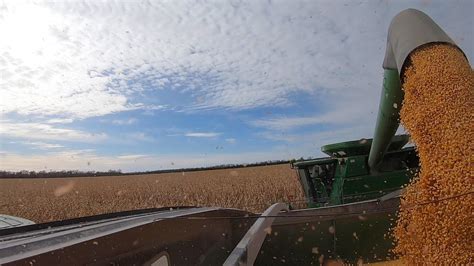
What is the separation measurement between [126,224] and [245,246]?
643 mm

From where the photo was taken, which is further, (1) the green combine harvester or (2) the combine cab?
(2) the combine cab

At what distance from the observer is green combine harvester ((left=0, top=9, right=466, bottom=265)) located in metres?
1.91

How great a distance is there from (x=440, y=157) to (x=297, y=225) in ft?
5.46

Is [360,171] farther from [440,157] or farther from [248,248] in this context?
[248,248]

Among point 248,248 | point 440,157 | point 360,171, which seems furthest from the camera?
point 360,171

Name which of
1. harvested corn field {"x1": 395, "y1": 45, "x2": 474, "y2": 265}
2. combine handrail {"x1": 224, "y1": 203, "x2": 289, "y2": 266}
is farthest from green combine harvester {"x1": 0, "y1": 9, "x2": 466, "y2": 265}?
harvested corn field {"x1": 395, "y1": 45, "x2": 474, "y2": 265}

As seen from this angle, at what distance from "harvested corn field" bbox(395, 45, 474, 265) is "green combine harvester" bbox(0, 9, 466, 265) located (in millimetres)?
274

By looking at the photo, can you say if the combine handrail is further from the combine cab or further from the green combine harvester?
the combine cab

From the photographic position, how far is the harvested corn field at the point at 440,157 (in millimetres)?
2617

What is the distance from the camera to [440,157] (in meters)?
2.85

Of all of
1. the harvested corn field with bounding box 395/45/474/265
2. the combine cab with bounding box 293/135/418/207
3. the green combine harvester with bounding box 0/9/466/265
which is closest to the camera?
the green combine harvester with bounding box 0/9/466/265

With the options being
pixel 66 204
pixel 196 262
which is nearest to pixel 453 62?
pixel 196 262

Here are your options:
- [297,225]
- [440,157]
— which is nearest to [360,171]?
[297,225]

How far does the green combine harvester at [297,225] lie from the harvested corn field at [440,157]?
0.27m
